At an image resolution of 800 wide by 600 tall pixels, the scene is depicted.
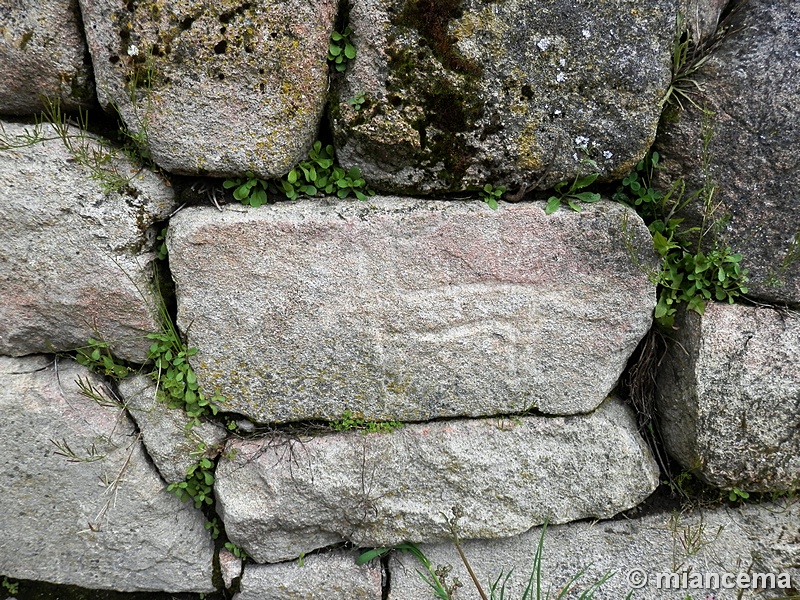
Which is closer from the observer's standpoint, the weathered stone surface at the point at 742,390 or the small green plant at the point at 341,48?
the small green plant at the point at 341,48

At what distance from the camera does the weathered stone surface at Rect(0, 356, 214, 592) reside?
1650mm

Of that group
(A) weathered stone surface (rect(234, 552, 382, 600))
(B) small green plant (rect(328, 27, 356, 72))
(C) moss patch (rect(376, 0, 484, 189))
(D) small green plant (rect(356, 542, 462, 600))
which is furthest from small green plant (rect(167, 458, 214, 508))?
(B) small green plant (rect(328, 27, 356, 72))

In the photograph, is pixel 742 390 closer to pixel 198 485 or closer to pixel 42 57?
pixel 198 485

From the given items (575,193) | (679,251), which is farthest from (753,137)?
(575,193)

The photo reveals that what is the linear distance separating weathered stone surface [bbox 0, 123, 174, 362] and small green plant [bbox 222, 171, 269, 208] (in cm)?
21

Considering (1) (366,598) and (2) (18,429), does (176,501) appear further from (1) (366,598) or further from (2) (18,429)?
(1) (366,598)

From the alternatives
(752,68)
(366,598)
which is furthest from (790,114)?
(366,598)

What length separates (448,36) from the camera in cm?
143

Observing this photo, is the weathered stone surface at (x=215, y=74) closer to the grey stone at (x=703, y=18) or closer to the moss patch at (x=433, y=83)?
the moss patch at (x=433, y=83)

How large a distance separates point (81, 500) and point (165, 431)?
369 mm

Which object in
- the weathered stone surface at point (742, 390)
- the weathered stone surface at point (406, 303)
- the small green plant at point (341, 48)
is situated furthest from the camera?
the weathered stone surface at point (742, 390)

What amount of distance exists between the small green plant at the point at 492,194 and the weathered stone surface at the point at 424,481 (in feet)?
2.39

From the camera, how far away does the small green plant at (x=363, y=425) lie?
5.65ft

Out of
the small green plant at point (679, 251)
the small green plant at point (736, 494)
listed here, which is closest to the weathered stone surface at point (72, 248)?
the small green plant at point (679, 251)
